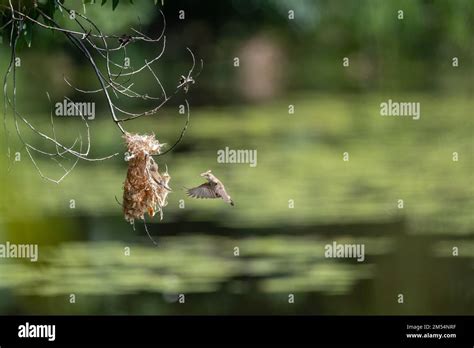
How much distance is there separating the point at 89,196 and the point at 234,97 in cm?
490

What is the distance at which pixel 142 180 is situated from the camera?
5.76 m

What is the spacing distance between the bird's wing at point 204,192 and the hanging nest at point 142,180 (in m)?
0.30

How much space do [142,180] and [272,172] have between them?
6.29 metres

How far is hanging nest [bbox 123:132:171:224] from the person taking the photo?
5672 millimetres

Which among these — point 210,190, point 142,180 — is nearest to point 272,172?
point 210,190

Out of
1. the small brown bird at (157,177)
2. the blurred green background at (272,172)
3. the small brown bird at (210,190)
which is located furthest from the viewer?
the blurred green background at (272,172)

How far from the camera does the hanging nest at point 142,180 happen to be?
5672mm

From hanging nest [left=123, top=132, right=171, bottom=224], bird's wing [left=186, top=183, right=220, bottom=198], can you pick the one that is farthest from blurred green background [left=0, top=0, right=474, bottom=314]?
hanging nest [left=123, top=132, right=171, bottom=224]

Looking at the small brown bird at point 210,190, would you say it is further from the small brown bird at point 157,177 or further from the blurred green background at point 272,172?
the blurred green background at point 272,172

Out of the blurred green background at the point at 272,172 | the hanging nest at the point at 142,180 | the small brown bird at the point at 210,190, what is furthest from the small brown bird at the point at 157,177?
the blurred green background at the point at 272,172

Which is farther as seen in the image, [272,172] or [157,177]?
[272,172]

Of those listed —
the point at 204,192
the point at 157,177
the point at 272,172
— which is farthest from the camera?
the point at 272,172

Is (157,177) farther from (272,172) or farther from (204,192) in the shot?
(272,172)
